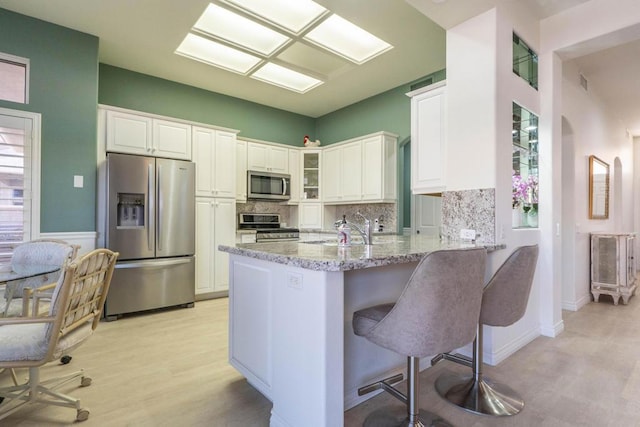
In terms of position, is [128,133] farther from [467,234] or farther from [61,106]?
[467,234]

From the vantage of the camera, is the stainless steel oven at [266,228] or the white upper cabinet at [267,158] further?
the white upper cabinet at [267,158]

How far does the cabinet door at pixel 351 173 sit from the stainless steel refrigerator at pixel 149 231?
2.34m

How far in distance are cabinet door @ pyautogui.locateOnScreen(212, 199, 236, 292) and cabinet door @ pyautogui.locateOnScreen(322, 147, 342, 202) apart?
5.51ft

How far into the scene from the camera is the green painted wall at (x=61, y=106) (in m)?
3.24

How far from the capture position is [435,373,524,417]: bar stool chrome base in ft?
6.13

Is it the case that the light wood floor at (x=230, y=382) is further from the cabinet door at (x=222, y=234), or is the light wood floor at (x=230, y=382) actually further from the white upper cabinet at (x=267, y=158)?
the white upper cabinet at (x=267, y=158)

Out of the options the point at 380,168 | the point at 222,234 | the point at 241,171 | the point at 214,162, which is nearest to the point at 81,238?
the point at 222,234

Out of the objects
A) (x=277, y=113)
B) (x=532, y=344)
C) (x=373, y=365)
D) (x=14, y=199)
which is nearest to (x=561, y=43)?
(x=532, y=344)

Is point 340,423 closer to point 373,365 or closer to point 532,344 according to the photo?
point 373,365

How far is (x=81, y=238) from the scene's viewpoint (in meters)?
3.50

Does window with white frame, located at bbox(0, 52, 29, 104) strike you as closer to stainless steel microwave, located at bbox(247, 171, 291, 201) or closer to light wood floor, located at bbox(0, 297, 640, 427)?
light wood floor, located at bbox(0, 297, 640, 427)

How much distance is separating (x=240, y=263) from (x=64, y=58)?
3228 mm

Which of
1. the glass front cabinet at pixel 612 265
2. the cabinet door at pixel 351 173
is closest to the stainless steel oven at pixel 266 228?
the cabinet door at pixel 351 173

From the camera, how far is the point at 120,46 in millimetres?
3740
